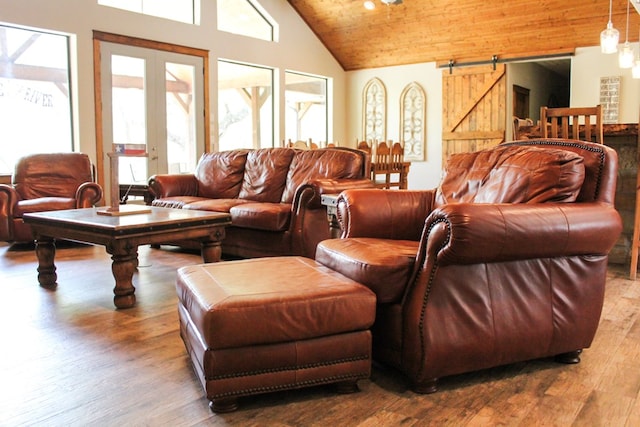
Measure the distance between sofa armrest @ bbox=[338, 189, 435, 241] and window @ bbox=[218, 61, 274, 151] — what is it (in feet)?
20.4

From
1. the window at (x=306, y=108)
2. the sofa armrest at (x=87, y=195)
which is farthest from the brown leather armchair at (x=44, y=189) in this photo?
the window at (x=306, y=108)

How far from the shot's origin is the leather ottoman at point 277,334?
1877 millimetres

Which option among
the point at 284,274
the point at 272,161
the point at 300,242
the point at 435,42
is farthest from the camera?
the point at 435,42

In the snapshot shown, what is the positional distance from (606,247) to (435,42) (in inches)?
298

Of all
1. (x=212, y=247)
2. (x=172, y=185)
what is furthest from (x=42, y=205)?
(x=212, y=247)

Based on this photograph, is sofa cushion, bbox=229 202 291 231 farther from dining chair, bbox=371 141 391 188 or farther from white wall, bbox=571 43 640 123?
white wall, bbox=571 43 640 123

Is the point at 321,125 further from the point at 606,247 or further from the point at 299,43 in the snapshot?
the point at 606,247

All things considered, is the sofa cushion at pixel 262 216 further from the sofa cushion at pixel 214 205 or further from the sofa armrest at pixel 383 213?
the sofa armrest at pixel 383 213

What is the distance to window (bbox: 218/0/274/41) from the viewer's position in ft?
27.7

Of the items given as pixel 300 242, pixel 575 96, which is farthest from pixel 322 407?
pixel 575 96

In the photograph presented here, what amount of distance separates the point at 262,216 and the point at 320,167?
2.41ft

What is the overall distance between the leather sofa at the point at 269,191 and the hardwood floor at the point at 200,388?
1400 mm

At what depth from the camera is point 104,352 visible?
8.18 ft

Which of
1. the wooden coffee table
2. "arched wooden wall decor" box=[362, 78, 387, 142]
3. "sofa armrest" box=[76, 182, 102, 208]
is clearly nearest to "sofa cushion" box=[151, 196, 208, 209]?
"sofa armrest" box=[76, 182, 102, 208]
